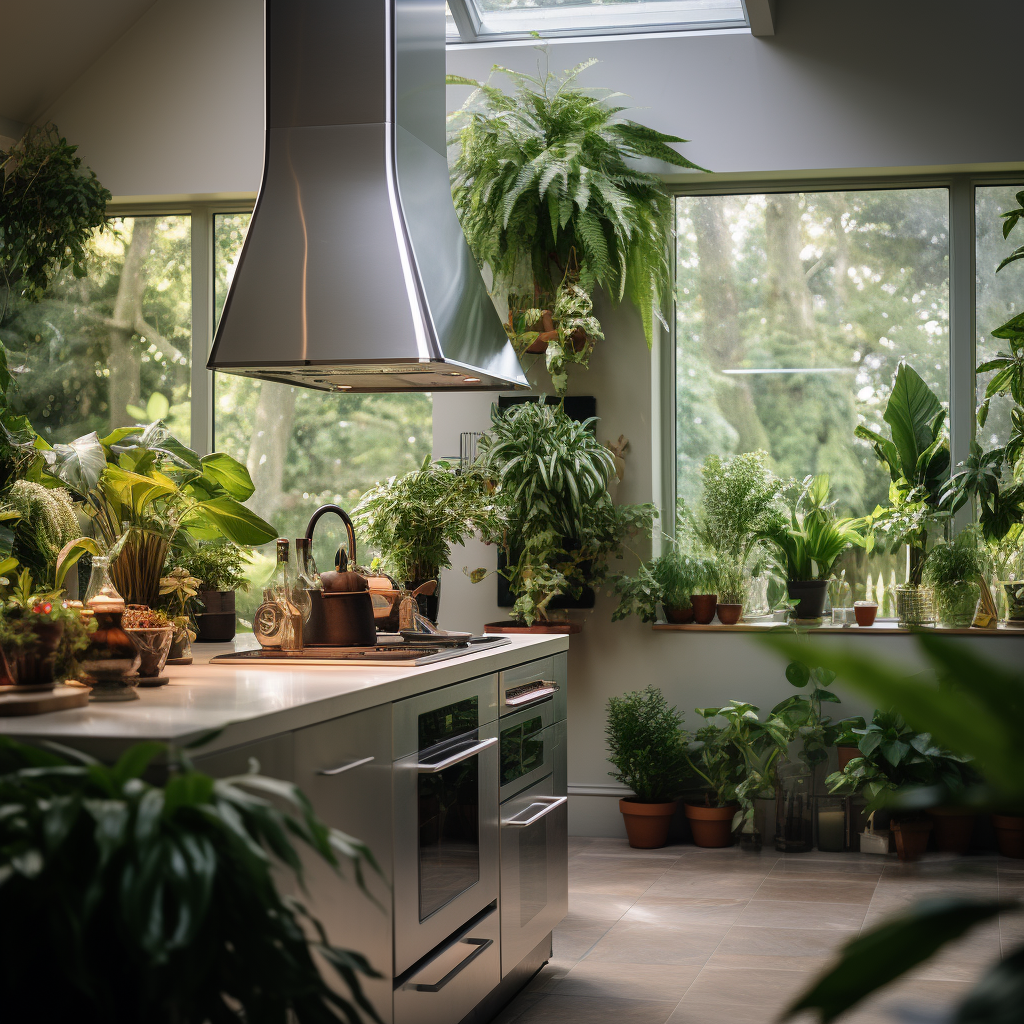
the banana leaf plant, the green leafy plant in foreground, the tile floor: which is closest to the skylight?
the banana leaf plant

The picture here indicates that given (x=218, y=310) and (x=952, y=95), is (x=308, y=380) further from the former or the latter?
(x=952, y=95)

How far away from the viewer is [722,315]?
16.6 ft

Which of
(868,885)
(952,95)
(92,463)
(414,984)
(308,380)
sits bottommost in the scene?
(868,885)

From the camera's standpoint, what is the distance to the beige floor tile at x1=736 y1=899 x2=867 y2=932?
3570 mm

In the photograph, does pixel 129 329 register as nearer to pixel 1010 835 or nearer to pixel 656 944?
pixel 656 944

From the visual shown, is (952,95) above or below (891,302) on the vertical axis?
above

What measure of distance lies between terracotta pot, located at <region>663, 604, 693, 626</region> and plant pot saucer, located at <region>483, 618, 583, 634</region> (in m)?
0.39

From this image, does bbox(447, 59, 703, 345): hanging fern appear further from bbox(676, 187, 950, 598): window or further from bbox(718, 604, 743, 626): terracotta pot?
bbox(718, 604, 743, 626): terracotta pot

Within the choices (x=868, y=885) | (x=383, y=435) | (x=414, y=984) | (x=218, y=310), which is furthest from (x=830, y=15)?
(x=414, y=984)

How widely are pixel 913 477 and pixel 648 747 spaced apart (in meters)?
1.56

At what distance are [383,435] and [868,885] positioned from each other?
2.81 meters

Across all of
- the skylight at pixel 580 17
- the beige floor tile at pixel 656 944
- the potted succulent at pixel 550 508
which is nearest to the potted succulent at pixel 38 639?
the beige floor tile at pixel 656 944

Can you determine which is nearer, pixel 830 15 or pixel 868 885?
pixel 868 885

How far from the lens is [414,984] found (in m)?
2.23
